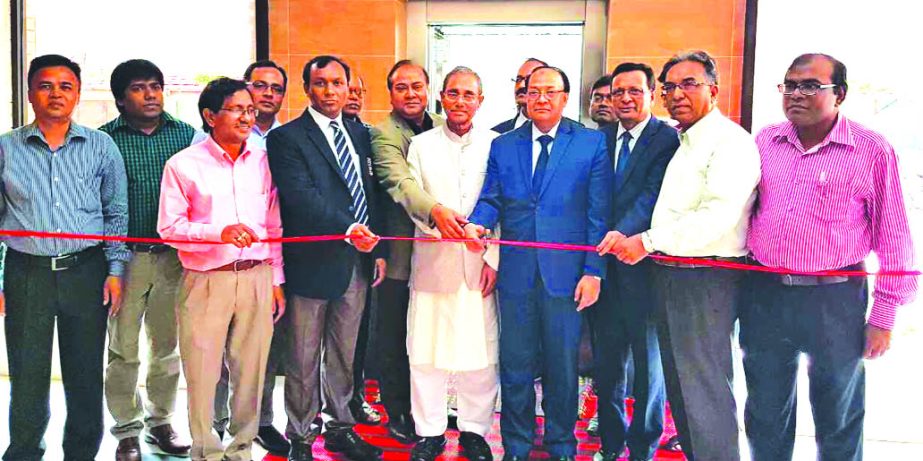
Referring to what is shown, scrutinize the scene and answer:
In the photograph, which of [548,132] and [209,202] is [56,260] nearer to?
[209,202]

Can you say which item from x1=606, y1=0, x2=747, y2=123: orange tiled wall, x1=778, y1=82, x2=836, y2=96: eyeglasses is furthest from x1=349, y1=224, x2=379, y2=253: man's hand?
x1=606, y1=0, x2=747, y2=123: orange tiled wall

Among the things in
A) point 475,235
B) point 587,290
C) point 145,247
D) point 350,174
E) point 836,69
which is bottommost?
point 587,290

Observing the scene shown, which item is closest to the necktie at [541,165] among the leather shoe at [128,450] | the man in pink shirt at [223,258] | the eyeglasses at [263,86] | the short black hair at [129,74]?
the man in pink shirt at [223,258]

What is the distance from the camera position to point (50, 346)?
11.1ft

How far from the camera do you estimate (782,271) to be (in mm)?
2961

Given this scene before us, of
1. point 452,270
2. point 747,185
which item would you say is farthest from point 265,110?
point 747,185

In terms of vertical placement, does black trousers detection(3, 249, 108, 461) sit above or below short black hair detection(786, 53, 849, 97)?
below

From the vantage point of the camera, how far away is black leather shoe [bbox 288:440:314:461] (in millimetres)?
3611

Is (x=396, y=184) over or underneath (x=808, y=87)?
underneath

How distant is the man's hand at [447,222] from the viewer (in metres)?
3.39

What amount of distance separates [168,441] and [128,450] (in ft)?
0.62

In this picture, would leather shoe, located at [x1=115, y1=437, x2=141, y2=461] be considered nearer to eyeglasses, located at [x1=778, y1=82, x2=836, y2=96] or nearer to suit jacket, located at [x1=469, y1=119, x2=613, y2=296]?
suit jacket, located at [x1=469, y1=119, x2=613, y2=296]

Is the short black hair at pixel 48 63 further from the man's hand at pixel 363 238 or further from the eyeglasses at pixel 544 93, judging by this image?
the eyeglasses at pixel 544 93

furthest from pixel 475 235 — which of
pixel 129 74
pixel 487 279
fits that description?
pixel 129 74
